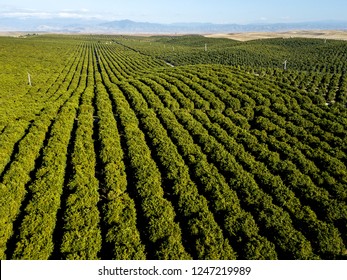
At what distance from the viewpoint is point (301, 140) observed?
70.2 ft

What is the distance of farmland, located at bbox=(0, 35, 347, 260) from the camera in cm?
1177

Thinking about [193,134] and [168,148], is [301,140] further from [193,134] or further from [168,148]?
[168,148]

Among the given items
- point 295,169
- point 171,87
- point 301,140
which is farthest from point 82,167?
point 171,87

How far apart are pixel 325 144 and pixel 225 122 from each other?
772 centimetres

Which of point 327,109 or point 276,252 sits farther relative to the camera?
point 327,109

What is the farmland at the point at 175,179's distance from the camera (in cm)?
→ 1177

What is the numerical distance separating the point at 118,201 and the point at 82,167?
13.6ft

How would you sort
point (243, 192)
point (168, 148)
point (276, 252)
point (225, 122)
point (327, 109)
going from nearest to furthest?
point (276, 252), point (243, 192), point (168, 148), point (225, 122), point (327, 109)

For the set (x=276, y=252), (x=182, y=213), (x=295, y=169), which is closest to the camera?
(x=276, y=252)

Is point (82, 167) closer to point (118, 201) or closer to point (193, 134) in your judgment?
point (118, 201)

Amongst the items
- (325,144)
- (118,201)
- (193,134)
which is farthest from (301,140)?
(118,201)

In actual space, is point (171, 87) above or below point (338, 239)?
above

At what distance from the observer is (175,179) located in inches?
Answer: 628

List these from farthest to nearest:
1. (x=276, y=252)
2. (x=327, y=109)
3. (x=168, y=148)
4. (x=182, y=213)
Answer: (x=327, y=109) < (x=168, y=148) < (x=182, y=213) < (x=276, y=252)
